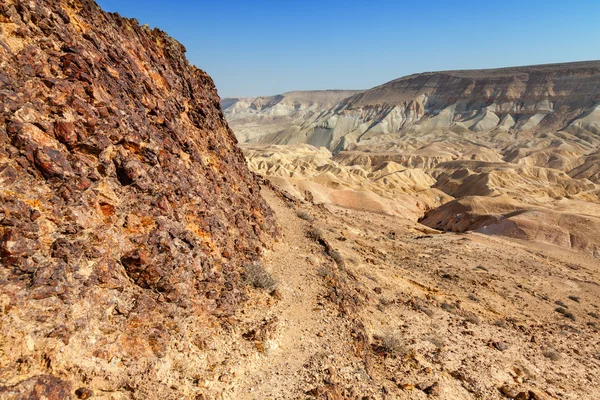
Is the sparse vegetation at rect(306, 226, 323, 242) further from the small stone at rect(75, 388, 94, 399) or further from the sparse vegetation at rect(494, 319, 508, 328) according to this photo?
the small stone at rect(75, 388, 94, 399)

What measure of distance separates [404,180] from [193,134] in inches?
2641

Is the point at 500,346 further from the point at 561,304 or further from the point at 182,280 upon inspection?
the point at 182,280

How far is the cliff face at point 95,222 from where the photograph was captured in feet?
18.6

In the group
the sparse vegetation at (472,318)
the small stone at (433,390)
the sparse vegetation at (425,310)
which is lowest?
the sparse vegetation at (472,318)

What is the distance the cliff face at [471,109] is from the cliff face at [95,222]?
127185 mm

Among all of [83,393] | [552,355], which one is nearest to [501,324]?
[552,355]

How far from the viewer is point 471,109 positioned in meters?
146

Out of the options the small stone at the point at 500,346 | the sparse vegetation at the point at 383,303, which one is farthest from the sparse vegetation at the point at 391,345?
the small stone at the point at 500,346

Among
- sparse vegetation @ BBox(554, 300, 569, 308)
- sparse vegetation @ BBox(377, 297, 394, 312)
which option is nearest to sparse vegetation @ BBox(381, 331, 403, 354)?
sparse vegetation @ BBox(377, 297, 394, 312)

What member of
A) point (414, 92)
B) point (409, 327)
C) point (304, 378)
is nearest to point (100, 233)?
point (304, 378)

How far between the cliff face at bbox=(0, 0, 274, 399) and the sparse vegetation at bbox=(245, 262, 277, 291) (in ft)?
1.06

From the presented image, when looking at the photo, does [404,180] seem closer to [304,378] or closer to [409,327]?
[409,327]

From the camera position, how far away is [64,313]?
5.88 meters

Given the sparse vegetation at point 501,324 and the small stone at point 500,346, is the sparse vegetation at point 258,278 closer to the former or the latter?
the small stone at point 500,346
